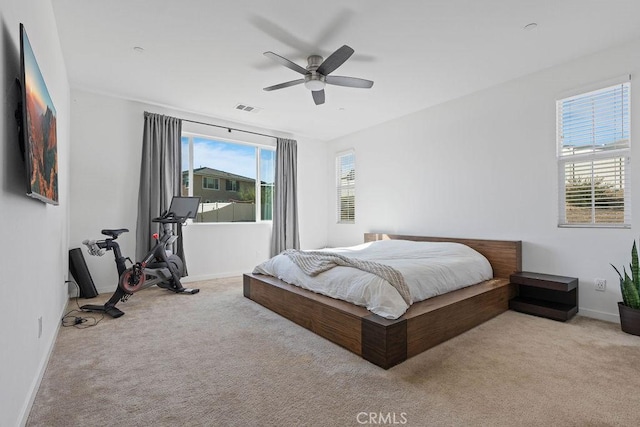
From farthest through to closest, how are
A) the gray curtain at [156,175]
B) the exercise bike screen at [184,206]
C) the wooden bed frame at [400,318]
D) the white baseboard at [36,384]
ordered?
the gray curtain at [156,175], the exercise bike screen at [184,206], the wooden bed frame at [400,318], the white baseboard at [36,384]

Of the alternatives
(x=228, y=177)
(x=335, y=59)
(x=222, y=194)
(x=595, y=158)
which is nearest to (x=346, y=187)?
(x=228, y=177)

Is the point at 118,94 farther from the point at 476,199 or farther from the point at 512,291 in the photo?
the point at 512,291

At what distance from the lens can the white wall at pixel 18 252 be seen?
137 centimetres

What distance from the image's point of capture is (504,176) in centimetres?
400

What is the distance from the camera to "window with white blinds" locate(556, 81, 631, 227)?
316cm

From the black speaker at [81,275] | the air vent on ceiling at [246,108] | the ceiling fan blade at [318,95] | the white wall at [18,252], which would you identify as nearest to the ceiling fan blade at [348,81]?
the ceiling fan blade at [318,95]

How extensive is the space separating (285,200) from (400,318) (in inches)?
159

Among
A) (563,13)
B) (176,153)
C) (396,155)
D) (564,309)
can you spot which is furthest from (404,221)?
(176,153)

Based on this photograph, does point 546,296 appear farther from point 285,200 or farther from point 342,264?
point 285,200

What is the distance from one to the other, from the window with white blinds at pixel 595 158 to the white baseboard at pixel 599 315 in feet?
2.89

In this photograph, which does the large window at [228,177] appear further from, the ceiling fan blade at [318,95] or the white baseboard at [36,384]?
the white baseboard at [36,384]

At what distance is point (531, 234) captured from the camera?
3.74m

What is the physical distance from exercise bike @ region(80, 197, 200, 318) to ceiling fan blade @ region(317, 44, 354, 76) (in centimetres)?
245

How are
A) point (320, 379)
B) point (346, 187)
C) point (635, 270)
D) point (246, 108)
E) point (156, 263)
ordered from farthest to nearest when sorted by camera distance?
point (346, 187), point (246, 108), point (156, 263), point (635, 270), point (320, 379)
